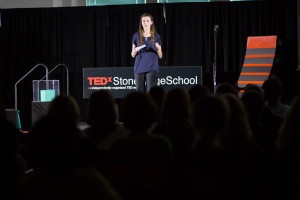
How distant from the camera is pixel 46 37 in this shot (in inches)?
354

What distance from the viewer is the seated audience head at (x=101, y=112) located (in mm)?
2389

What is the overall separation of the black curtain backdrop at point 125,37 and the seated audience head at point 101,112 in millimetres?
6073

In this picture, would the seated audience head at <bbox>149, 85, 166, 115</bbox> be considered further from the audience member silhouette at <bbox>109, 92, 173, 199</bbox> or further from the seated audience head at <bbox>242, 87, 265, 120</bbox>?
the audience member silhouette at <bbox>109, 92, 173, 199</bbox>

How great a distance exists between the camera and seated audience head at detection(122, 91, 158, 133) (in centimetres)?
190

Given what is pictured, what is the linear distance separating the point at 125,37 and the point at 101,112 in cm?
651

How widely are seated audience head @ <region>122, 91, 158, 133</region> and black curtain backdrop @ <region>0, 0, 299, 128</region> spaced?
6.44m

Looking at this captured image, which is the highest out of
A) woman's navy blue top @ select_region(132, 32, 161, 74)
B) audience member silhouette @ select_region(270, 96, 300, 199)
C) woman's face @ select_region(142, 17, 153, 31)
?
woman's face @ select_region(142, 17, 153, 31)

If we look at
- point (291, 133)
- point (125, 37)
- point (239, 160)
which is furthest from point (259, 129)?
point (125, 37)

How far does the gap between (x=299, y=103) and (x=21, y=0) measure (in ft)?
30.6

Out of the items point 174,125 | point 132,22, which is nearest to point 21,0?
point 132,22

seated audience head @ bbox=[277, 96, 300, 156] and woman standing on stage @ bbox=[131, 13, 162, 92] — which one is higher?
woman standing on stage @ bbox=[131, 13, 162, 92]

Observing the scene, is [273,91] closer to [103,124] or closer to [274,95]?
[274,95]

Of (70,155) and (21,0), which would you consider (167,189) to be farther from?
(21,0)

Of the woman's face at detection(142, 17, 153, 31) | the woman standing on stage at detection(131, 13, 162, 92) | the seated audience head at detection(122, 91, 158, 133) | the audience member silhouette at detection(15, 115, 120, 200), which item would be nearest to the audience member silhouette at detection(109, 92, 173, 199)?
the seated audience head at detection(122, 91, 158, 133)
